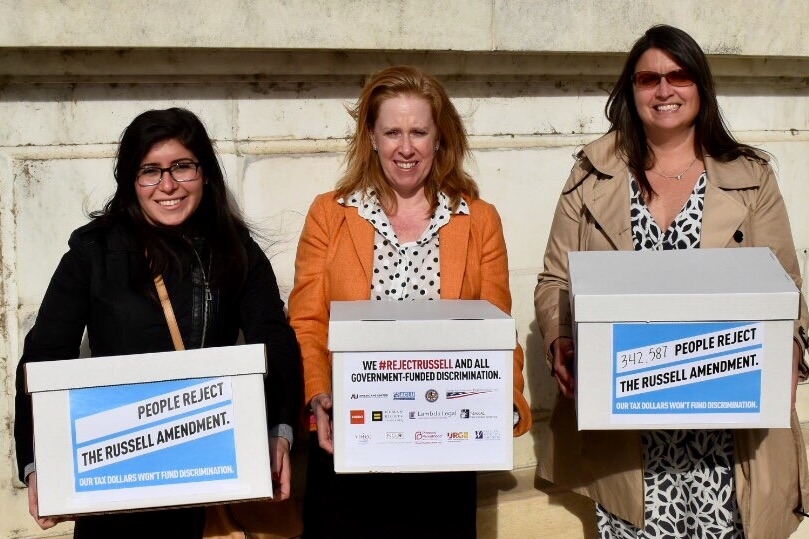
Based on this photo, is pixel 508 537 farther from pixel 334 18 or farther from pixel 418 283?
pixel 334 18

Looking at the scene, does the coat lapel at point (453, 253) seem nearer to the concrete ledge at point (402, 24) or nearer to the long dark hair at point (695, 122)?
the long dark hair at point (695, 122)

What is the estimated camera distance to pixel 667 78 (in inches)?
112

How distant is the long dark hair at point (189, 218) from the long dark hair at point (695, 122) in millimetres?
1134

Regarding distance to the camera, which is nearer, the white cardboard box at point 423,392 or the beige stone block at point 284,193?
the white cardboard box at point 423,392

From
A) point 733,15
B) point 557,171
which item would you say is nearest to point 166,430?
point 557,171

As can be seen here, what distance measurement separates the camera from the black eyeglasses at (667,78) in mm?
2834

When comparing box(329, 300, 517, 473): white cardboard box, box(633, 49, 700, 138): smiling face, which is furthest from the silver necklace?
box(329, 300, 517, 473): white cardboard box

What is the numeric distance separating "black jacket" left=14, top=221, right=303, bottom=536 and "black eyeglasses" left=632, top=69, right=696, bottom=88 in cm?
125

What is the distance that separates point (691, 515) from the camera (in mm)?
2916

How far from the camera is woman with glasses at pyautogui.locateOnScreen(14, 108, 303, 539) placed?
2.55m

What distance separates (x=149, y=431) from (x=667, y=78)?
1.67 metres

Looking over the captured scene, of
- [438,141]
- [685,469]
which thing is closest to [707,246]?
[685,469]

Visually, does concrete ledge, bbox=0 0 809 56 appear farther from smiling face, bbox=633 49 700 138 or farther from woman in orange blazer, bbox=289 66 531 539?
smiling face, bbox=633 49 700 138

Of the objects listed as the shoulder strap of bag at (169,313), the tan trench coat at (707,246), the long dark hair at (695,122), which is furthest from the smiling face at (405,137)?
the shoulder strap of bag at (169,313)
